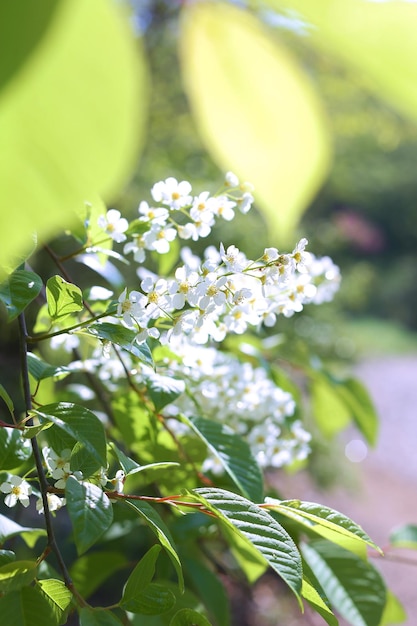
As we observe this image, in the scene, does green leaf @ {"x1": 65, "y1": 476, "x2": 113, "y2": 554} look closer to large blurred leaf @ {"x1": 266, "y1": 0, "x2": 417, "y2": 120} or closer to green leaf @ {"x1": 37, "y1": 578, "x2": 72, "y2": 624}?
green leaf @ {"x1": 37, "y1": 578, "x2": 72, "y2": 624}

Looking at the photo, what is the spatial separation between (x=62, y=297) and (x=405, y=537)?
1.45ft

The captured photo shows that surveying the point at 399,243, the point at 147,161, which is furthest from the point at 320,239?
the point at 399,243

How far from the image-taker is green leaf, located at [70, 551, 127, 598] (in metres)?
0.72

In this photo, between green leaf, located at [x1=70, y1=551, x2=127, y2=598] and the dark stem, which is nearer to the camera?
the dark stem

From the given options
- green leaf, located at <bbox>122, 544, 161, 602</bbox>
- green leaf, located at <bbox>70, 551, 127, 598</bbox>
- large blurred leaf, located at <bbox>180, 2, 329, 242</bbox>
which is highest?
large blurred leaf, located at <bbox>180, 2, 329, 242</bbox>

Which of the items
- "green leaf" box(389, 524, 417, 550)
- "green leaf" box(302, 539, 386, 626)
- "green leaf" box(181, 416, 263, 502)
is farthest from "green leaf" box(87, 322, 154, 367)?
"green leaf" box(389, 524, 417, 550)

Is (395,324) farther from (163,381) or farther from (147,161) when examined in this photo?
(163,381)

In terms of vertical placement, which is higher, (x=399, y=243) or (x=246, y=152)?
(x=246, y=152)

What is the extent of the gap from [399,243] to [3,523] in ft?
32.8

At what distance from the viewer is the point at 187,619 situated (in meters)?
0.44

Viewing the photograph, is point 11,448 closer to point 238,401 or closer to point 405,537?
point 238,401

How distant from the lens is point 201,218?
0.57 metres

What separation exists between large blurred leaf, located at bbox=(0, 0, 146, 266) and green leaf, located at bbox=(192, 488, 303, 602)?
34cm

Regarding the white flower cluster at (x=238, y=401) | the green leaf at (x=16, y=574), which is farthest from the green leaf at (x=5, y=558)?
the white flower cluster at (x=238, y=401)
